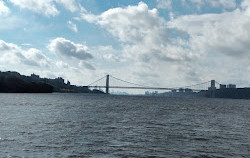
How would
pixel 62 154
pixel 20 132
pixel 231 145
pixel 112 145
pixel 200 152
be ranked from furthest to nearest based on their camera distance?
pixel 20 132, pixel 231 145, pixel 112 145, pixel 200 152, pixel 62 154

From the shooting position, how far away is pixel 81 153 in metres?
19.9

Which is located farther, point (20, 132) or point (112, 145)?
point (20, 132)

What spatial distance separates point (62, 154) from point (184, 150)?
389 inches

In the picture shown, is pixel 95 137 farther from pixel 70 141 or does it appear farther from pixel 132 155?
pixel 132 155

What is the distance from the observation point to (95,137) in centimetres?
2683

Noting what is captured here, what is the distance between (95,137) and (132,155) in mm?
7880

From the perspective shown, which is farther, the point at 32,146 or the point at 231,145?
the point at 231,145

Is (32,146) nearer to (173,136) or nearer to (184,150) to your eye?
(184,150)

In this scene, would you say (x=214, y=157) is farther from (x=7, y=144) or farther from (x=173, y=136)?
(x=7, y=144)

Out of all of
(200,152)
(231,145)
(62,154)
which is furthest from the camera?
(231,145)

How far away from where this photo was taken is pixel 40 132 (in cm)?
2897

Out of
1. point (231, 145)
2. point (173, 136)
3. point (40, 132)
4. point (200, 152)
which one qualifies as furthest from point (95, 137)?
point (231, 145)

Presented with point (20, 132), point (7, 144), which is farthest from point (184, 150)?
point (20, 132)

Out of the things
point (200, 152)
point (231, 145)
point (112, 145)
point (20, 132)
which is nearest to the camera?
point (200, 152)
